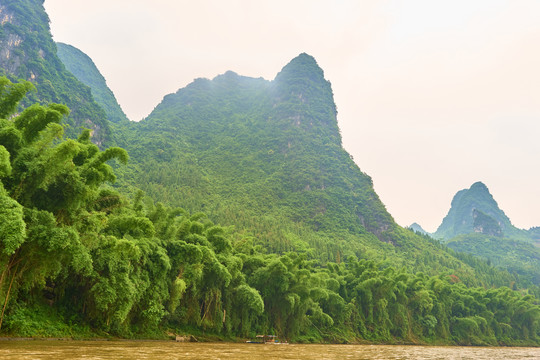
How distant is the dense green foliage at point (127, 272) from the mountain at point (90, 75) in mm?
114412

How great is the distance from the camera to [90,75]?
149m

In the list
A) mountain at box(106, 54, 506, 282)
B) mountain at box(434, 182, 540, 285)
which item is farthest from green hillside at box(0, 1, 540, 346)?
mountain at box(434, 182, 540, 285)

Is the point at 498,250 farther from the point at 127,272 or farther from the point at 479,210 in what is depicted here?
the point at 127,272

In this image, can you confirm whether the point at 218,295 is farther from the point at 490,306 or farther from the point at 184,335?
the point at 490,306

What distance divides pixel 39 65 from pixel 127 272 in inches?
2768

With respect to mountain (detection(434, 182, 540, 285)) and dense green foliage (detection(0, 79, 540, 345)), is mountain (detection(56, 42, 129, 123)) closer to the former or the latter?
dense green foliage (detection(0, 79, 540, 345))

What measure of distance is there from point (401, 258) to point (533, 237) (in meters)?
157

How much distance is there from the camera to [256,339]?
28469mm

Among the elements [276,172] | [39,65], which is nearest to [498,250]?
[276,172]

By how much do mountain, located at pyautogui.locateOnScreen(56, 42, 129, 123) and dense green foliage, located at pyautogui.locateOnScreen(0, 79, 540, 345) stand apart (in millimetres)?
114412

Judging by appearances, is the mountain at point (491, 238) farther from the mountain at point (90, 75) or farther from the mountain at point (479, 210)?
the mountain at point (90, 75)

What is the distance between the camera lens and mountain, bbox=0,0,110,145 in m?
68.0

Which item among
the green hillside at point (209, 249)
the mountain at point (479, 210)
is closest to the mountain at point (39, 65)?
the green hillside at point (209, 249)

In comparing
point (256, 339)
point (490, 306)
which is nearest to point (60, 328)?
point (256, 339)
